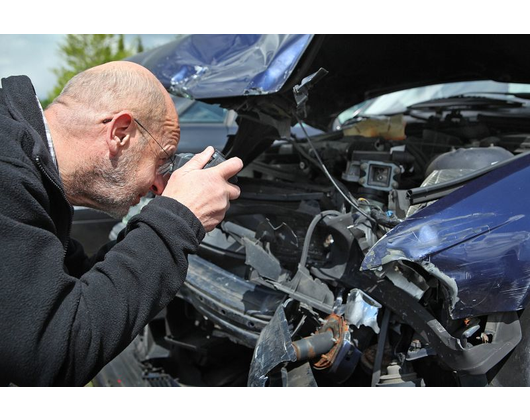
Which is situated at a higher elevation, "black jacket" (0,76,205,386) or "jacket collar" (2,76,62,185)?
"jacket collar" (2,76,62,185)

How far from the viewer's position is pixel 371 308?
65.4 inches

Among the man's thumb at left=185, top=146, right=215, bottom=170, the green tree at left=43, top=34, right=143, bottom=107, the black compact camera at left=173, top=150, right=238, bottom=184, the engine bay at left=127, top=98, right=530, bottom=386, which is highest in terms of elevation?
the man's thumb at left=185, top=146, right=215, bottom=170

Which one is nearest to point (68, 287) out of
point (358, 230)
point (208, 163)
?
point (208, 163)

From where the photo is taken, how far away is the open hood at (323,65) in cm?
199

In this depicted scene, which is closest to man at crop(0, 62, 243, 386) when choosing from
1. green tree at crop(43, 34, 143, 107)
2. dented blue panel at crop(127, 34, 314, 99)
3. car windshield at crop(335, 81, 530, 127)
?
dented blue panel at crop(127, 34, 314, 99)

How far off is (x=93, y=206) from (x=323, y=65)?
1432 millimetres

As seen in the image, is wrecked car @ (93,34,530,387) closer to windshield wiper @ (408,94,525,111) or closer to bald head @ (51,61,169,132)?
windshield wiper @ (408,94,525,111)

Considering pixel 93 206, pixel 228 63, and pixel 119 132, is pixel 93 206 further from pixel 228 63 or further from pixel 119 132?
pixel 228 63

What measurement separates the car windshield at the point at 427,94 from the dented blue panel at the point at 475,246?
1.91 m

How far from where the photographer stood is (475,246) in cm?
150

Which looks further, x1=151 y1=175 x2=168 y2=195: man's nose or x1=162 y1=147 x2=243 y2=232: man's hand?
x1=151 y1=175 x2=168 y2=195: man's nose

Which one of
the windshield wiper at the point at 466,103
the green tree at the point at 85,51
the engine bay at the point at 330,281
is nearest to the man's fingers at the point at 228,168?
the engine bay at the point at 330,281

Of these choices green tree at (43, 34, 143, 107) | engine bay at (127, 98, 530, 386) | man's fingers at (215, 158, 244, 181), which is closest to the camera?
man's fingers at (215, 158, 244, 181)

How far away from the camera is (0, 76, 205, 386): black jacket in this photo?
1.04m
